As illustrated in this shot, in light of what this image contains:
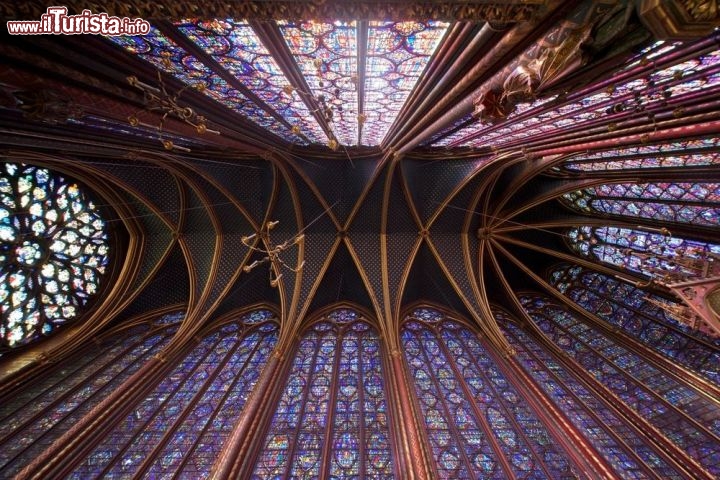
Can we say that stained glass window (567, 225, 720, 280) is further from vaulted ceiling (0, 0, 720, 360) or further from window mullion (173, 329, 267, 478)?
window mullion (173, 329, 267, 478)

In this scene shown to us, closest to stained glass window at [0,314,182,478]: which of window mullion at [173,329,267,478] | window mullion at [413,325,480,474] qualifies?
window mullion at [173,329,267,478]

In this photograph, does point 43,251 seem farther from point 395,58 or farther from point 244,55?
point 395,58

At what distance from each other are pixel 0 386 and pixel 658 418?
14714 mm

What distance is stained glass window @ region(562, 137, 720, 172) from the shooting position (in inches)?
267

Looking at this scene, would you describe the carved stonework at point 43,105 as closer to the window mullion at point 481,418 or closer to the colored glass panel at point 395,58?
the colored glass panel at point 395,58

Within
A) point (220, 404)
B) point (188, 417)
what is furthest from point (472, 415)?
point (188, 417)

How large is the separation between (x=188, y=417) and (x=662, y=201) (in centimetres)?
1348

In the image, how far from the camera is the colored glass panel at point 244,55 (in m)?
4.69

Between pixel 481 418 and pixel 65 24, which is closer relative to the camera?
pixel 65 24

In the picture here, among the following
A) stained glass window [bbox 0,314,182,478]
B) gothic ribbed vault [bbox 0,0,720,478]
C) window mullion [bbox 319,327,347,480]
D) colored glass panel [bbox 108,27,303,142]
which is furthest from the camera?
stained glass window [bbox 0,314,182,478]

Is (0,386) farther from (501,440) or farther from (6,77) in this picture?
(501,440)

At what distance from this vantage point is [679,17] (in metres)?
2.51

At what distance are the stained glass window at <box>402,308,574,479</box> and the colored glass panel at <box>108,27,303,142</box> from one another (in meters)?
7.71

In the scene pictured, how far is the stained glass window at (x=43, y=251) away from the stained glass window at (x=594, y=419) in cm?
1266
